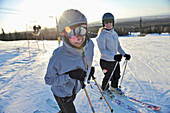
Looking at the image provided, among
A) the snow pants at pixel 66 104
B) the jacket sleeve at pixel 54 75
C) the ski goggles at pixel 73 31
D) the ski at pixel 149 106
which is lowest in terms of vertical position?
the ski at pixel 149 106

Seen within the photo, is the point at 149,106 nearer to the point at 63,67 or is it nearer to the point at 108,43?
the point at 108,43

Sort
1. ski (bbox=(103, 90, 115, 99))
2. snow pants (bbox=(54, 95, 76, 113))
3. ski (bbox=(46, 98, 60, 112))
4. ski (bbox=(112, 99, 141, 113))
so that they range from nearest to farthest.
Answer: snow pants (bbox=(54, 95, 76, 113)), ski (bbox=(112, 99, 141, 113)), ski (bbox=(46, 98, 60, 112)), ski (bbox=(103, 90, 115, 99))

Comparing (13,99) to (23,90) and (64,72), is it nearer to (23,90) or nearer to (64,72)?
(23,90)

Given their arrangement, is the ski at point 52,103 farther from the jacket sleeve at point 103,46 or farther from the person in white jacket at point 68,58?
the jacket sleeve at point 103,46

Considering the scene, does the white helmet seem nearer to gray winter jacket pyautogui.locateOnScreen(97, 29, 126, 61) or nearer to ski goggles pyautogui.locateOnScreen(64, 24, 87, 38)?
ski goggles pyautogui.locateOnScreen(64, 24, 87, 38)

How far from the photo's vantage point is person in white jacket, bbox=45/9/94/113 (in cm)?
145

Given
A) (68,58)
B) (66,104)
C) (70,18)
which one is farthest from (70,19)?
(66,104)

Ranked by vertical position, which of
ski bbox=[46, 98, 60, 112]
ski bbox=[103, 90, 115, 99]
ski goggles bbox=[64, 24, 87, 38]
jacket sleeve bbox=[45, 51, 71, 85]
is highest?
ski goggles bbox=[64, 24, 87, 38]

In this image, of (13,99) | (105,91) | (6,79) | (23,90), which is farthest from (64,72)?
(6,79)

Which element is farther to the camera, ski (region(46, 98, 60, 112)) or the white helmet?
ski (region(46, 98, 60, 112))

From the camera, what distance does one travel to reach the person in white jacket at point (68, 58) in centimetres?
145

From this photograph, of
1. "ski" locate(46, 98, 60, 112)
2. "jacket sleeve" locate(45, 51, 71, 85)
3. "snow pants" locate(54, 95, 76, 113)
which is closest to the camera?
→ "jacket sleeve" locate(45, 51, 71, 85)

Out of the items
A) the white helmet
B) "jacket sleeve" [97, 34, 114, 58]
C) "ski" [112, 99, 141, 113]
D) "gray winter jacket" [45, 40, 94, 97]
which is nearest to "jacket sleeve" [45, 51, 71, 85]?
"gray winter jacket" [45, 40, 94, 97]

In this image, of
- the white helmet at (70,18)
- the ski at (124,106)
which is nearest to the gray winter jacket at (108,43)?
the ski at (124,106)
